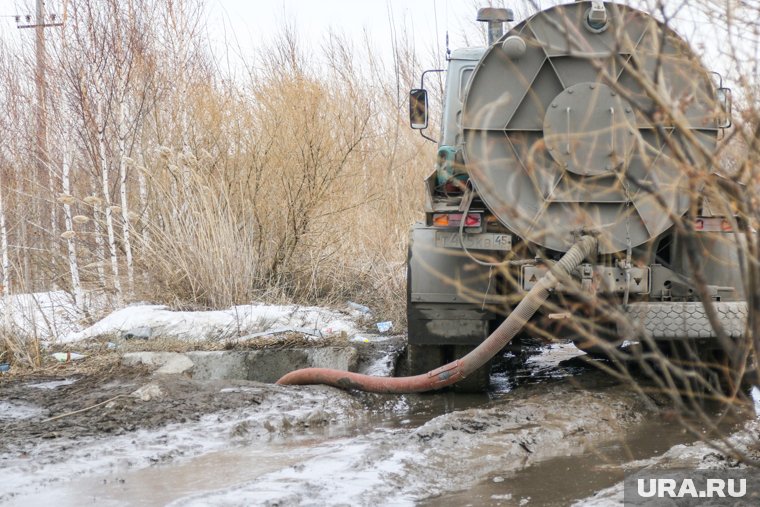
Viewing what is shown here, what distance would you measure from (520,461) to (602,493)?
2.47 feet

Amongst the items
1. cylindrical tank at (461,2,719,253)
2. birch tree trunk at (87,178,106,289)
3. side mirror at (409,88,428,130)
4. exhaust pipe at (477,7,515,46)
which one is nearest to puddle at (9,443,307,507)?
cylindrical tank at (461,2,719,253)

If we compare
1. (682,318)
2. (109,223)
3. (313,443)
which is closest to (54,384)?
(313,443)

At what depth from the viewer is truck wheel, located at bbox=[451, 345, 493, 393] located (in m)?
5.63

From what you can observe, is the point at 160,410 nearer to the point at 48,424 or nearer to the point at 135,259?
the point at 48,424

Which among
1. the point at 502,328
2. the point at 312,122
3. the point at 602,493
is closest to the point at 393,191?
the point at 312,122

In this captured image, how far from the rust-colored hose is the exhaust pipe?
2480 millimetres

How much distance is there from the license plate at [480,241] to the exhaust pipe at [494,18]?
204 centimetres

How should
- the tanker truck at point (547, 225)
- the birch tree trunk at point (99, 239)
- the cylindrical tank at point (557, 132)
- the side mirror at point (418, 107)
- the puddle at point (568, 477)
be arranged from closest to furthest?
the puddle at point (568, 477) → the tanker truck at point (547, 225) → the cylindrical tank at point (557, 132) → the side mirror at point (418, 107) → the birch tree trunk at point (99, 239)

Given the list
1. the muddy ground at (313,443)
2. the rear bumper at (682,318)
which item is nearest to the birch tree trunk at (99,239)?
the muddy ground at (313,443)

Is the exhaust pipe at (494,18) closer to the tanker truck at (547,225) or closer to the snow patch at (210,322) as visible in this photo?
the tanker truck at (547,225)

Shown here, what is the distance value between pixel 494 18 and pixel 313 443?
3.66 metres

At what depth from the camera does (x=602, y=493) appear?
3.40 m

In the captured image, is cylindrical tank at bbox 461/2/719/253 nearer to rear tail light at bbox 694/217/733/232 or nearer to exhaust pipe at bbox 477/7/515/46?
rear tail light at bbox 694/217/733/232

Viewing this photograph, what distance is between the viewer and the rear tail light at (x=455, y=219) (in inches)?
202
